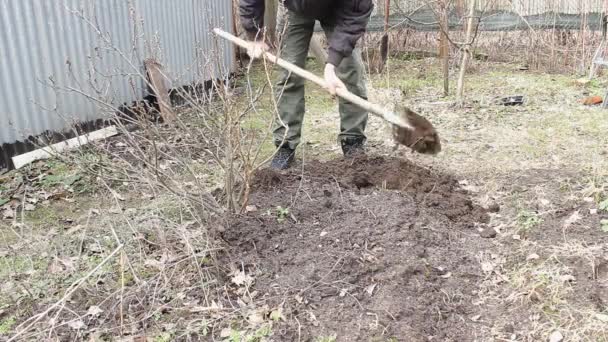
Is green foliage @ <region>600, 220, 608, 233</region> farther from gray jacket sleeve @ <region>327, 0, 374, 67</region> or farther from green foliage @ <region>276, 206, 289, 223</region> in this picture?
gray jacket sleeve @ <region>327, 0, 374, 67</region>

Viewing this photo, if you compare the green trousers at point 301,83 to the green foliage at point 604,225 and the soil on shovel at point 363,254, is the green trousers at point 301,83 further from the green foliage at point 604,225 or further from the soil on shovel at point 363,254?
the green foliage at point 604,225

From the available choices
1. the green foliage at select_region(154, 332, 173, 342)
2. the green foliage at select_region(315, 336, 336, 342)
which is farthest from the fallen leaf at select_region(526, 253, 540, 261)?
the green foliage at select_region(154, 332, 173, 342)

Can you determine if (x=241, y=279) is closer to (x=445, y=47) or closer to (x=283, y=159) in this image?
(x=283, y=159)

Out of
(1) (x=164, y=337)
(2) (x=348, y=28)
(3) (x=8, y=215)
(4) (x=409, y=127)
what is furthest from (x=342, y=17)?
(3) (x=8, y=215)

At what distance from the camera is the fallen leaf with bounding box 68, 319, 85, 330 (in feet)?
7.64

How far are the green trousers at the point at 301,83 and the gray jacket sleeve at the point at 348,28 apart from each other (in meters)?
0.33

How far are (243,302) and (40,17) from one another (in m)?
3.35

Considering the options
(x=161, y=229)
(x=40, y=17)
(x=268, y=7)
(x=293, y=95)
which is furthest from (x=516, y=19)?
(x=161, y=229)

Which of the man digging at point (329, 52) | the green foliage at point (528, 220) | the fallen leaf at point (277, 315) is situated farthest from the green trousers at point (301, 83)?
the fallen leaf at point (277, 315)

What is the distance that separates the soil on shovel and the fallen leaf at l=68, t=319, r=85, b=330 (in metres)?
0.71

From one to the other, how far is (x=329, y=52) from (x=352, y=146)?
0.94m

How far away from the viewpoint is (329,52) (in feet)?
11.7

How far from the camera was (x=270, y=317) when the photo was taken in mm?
2359

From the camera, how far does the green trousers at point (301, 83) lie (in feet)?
12.9
